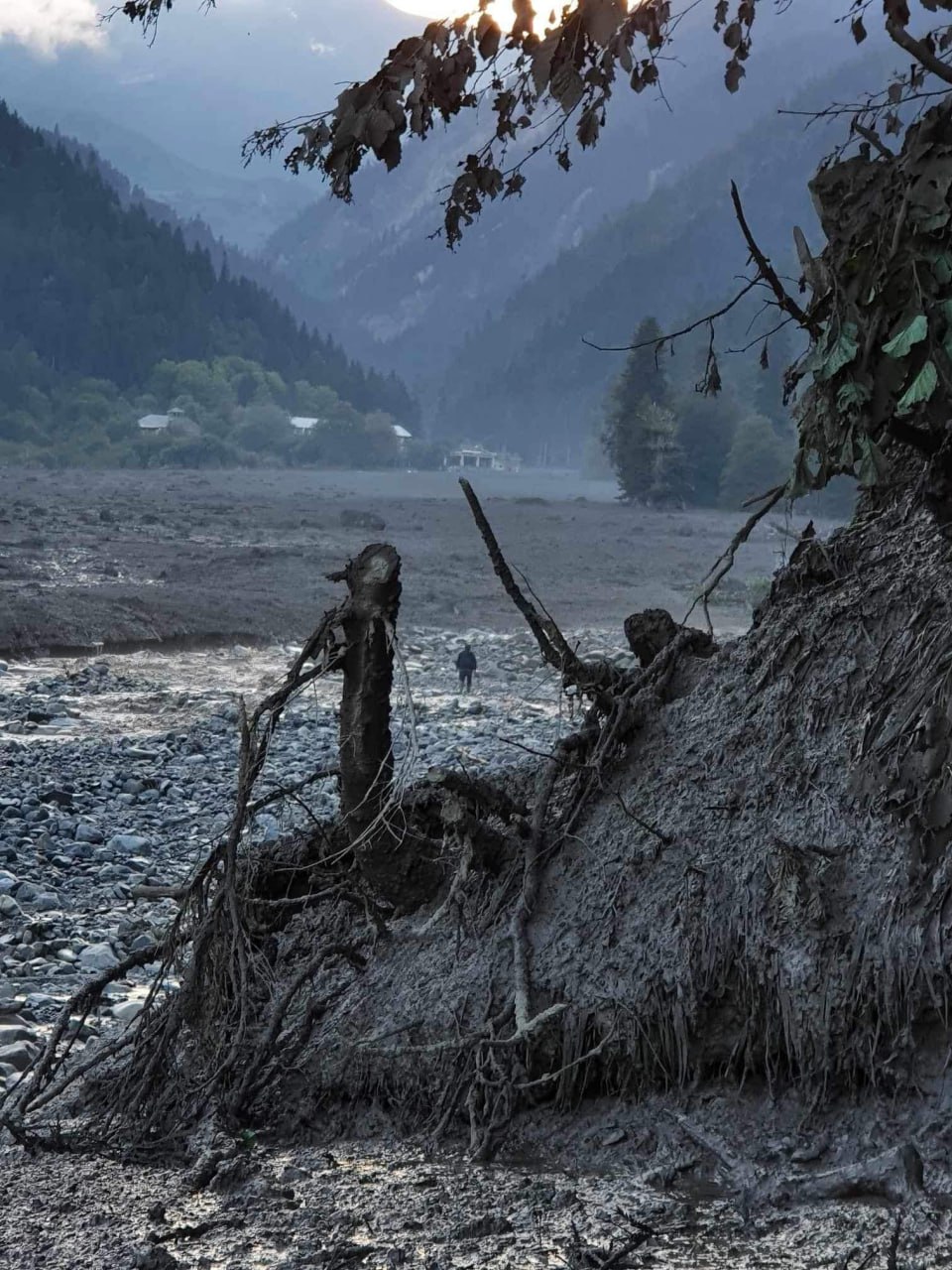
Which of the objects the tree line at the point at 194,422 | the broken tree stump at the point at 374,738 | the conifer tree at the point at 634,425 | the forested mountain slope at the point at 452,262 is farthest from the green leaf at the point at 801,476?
the forested mountain slope at the point at 452,262

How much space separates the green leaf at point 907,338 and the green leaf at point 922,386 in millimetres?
69

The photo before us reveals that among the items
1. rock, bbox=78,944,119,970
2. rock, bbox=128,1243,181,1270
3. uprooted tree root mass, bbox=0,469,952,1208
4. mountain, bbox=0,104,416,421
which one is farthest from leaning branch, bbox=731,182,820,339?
mountain, bbox=0,104,416,421

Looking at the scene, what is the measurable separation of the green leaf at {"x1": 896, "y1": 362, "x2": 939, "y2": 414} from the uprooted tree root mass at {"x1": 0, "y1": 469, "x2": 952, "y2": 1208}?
33.9 inches

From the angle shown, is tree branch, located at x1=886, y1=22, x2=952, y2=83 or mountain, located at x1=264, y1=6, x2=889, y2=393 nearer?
tree branch, located at x1=886, y1=22, x2=952, y2=83

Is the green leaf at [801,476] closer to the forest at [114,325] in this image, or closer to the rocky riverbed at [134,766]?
the rocky riverbed at [134,766]

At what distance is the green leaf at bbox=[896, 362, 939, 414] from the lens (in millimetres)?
3223

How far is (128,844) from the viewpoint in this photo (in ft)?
34.4

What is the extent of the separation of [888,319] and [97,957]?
Answer: 6221mm

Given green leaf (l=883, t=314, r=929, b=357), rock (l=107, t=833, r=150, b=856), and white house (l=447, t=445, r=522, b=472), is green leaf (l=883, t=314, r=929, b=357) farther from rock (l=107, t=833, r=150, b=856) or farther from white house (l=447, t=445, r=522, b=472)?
white house (l=447, t=445, r=522, b=472)

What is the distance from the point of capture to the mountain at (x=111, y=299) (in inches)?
3504

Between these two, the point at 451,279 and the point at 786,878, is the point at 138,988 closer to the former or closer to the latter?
the point at 786,878

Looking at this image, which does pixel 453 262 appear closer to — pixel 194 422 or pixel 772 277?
pixel 194 422

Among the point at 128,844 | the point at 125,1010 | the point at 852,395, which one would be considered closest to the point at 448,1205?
the point at 852,395

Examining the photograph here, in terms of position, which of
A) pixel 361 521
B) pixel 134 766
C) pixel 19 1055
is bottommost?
pixel 19 1055
